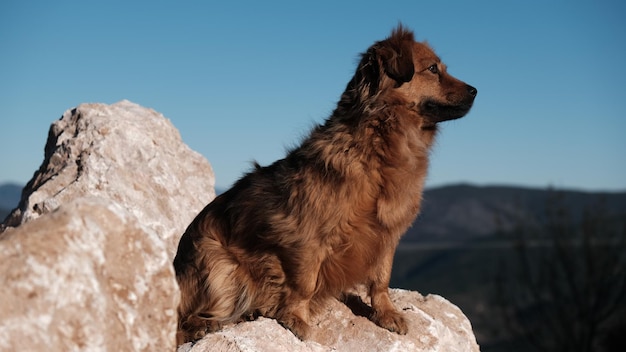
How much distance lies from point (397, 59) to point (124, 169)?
298 cm

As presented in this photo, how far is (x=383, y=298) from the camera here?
5293 mm

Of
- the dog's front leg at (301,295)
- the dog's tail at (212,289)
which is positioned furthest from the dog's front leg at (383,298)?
the dog's tail at (212,289)

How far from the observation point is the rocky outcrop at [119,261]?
108 inches

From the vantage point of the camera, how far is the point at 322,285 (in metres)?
5.01

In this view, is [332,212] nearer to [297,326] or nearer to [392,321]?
[297,326]

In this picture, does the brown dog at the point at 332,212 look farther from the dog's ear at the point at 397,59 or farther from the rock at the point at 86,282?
the rock at the point at 86,282

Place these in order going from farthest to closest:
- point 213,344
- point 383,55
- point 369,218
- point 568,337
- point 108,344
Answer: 1. point 568,337
2. point 383,55
3. point 369,218
4. point 213,344
5. point 108,344

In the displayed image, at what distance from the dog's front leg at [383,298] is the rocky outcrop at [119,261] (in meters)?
0.11

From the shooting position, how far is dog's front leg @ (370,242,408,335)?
16.8 ft

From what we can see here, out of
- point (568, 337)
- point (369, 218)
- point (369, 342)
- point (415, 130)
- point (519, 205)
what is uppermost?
point (415, 130)

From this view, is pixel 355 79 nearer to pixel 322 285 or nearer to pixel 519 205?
pixel 322 285

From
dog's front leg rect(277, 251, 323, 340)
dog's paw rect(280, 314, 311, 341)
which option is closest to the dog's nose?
dog's front leg rect(277, 251, 323, 340)

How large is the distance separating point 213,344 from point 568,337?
1526 centimetres

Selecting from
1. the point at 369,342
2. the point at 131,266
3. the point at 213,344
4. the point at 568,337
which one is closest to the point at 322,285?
the point at 369,342
